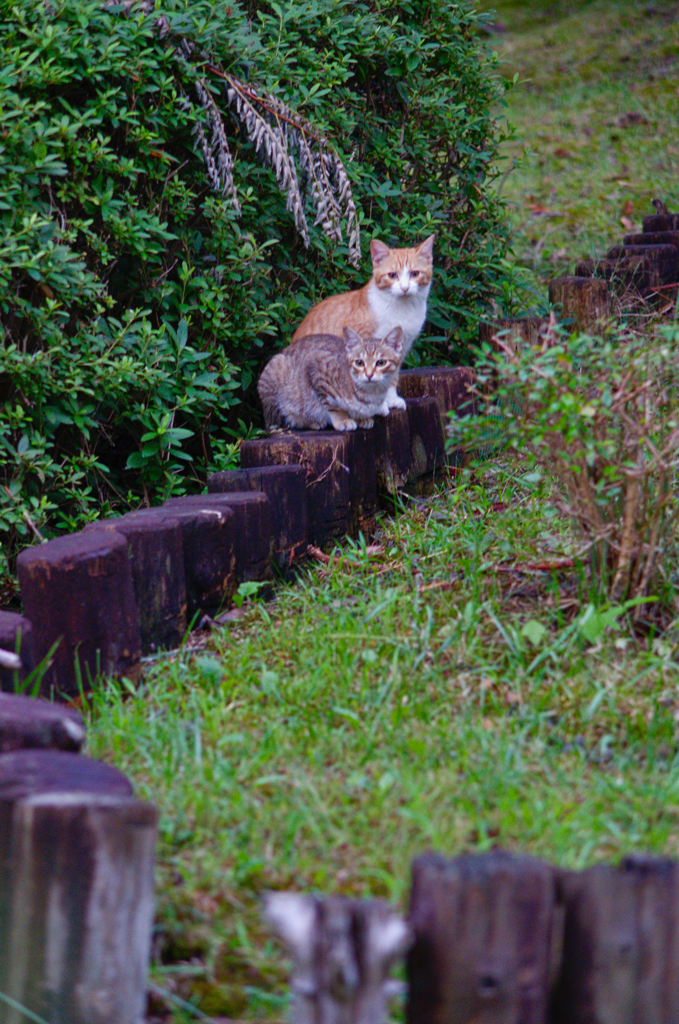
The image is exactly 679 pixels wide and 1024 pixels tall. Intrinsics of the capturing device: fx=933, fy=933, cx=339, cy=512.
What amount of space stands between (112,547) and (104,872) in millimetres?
1192

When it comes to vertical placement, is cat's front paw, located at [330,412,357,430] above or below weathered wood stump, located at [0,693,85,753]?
above

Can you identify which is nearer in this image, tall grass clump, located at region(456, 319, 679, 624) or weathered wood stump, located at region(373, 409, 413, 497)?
tall grass clump, located at region(456, 319, 679, 624)

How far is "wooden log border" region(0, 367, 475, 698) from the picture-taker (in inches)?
102

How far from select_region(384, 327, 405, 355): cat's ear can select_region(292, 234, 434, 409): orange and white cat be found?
29 cm

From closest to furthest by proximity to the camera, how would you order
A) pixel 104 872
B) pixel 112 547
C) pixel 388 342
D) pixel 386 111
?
pixel 104 872 < pixel 112 547 < pixel 388 342 < pixel 386 111

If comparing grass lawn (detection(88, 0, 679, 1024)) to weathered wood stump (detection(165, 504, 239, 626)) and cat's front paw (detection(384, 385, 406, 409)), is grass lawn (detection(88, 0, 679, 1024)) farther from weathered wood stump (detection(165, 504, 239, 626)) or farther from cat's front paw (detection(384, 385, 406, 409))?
cat's front paw (detection(384, 385, 406, 409))

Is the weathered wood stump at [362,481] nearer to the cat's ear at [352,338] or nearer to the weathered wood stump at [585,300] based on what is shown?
the cat's ear at [352,338]

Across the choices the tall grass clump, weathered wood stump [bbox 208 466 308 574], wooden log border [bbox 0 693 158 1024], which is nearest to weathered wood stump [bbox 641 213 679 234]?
the tall grass clump

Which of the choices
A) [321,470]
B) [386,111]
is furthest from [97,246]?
[386,111]

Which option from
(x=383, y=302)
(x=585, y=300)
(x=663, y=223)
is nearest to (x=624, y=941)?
(x=383, y=302)

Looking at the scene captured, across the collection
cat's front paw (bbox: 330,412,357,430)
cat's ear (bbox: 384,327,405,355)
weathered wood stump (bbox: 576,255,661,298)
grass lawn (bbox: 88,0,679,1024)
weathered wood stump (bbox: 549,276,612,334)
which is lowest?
grass lawn (bbox: 88,0,679,1024)

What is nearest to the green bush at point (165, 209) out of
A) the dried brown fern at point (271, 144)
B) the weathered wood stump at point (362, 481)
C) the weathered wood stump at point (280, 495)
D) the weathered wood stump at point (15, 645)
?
the dried brown fern at point (271, 144)

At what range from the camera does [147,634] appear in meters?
2.97

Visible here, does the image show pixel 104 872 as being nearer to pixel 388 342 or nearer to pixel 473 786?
pixel 473 786
